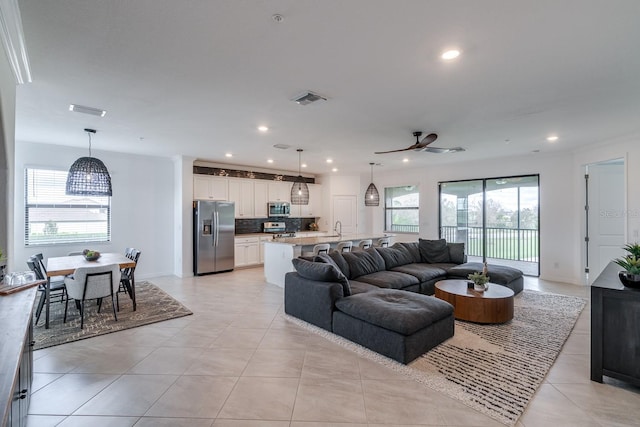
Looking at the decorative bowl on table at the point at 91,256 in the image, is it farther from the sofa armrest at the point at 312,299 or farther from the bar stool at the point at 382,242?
the bar stool at the point at 382,242

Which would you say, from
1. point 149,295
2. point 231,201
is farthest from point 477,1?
point 231,201

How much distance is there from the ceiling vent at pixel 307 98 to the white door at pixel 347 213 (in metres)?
6.07

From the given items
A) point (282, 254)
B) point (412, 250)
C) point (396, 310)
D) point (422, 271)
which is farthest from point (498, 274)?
point (282, 254)

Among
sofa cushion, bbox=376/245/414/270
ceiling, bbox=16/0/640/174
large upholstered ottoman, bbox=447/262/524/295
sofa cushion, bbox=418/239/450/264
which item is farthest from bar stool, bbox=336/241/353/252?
ceiling, bbox=16/0/640/174

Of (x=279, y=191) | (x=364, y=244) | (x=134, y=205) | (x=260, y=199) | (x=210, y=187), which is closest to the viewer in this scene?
(x=134, y=205)

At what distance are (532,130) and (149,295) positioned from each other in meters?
Result: 6.73

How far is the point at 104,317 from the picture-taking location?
4.23 metres

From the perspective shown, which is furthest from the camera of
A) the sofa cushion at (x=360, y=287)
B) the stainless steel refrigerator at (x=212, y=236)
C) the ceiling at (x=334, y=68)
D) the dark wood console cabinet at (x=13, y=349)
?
the stainless steel refrigerator at (x=212, y=236)

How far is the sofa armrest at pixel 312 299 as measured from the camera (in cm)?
364

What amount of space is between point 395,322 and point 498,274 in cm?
292

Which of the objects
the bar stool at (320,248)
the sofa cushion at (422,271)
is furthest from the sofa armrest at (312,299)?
the sofa cushion at (422,271)

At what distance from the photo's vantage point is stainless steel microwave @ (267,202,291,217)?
28.2ft

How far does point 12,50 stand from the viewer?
2201 millimetres

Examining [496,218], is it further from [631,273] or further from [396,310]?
[396,310]
